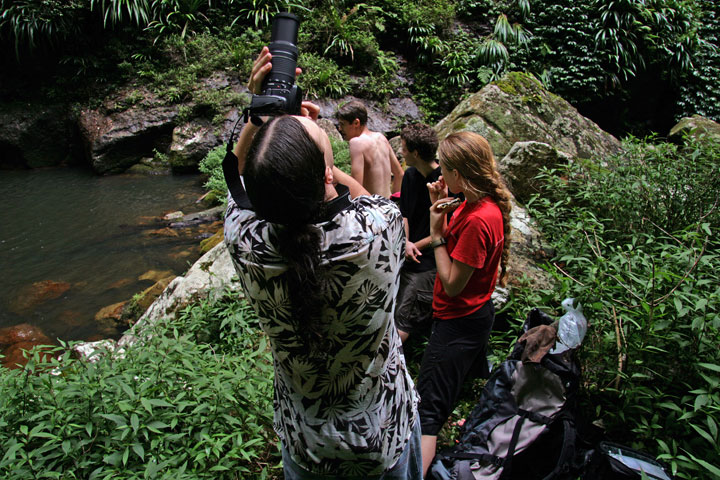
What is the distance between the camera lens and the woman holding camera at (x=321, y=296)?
94cm

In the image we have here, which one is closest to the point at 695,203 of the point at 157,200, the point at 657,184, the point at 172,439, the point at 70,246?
the point at 657,184

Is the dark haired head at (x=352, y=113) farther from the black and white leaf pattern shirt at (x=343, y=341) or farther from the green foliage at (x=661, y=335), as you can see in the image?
the black and white leaf pattern shirt at (x=343, y=341)

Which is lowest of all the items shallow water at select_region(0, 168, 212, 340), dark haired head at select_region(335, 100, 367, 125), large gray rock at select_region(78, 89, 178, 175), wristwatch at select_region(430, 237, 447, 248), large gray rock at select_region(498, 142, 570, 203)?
shallow water at select_region(0, 168, 212, 340)

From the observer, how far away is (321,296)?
1.00 metres

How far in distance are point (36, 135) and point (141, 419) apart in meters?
11.7

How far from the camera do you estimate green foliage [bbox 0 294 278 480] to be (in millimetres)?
1713

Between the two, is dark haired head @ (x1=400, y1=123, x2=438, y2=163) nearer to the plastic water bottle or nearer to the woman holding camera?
the plastic water bottle

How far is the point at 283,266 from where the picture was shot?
3.22 ft

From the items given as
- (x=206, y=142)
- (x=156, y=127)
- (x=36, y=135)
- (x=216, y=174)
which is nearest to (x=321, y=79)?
(x=206, y=142)

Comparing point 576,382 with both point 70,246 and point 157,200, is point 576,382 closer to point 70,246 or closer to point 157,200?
point 70,246

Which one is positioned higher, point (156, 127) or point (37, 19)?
point (37, 19)

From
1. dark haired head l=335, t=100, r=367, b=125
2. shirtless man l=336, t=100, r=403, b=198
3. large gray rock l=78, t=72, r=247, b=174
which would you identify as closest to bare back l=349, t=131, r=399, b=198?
shirtless man l=336, t=100, r=403, b=198

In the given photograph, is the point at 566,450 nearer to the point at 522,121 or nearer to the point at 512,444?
Result: the point at 512,444

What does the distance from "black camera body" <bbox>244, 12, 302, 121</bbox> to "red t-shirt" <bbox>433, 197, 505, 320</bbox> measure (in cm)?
95
